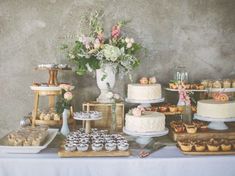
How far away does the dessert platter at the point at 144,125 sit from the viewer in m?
2.33

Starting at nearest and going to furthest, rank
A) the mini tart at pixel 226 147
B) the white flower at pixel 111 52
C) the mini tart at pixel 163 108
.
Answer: the mini tart at pixel 226 147 → the white flower at pixel 111 52 → the mini tart at pixel 163 108

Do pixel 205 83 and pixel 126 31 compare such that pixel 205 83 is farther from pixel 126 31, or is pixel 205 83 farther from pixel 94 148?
pixel 94 148

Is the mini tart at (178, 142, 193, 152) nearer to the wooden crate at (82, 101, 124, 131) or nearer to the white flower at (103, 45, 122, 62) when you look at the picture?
the wooden crate at (82, 101, 124, 131)

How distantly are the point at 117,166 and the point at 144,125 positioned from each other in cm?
36

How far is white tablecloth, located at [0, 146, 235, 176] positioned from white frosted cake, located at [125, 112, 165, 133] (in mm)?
266

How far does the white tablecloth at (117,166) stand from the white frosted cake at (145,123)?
0.87 ft

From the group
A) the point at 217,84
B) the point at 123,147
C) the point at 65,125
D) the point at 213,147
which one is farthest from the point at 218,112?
the point at 65,125

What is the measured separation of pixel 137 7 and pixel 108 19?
0.28 meters

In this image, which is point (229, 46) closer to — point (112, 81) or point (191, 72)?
point (191, 72)

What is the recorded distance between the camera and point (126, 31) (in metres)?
3.18

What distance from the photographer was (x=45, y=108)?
3193 millimetres

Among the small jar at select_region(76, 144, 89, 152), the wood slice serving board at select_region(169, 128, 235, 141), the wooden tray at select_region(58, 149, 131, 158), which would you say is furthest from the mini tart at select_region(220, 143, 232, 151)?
the small jar at select_region(76, 144, 89, 152)

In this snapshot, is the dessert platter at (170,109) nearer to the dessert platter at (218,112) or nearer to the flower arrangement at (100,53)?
the dessert platter at (218,112)

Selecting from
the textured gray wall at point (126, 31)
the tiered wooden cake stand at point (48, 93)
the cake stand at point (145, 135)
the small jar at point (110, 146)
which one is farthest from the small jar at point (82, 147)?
the textured gray wall at point (126, 31)
